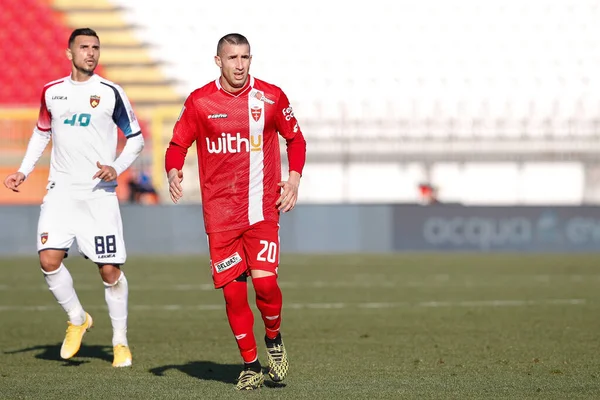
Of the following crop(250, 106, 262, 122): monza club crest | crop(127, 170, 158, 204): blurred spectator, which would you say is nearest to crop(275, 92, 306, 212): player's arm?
Answer: crop(250, 106, 262, 122): monza club crest

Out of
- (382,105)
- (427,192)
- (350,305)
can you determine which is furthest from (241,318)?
(382,105)

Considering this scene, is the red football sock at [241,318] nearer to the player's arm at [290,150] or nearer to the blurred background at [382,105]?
the player's arm at [290,150]

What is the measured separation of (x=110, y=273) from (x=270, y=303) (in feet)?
5.74

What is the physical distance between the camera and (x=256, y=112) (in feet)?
21.5

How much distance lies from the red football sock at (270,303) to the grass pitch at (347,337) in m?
0.35

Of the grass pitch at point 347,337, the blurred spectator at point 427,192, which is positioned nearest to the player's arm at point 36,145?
the grass pitch at point 347,337

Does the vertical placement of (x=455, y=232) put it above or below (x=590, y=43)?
below

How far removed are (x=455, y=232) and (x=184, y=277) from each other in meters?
7.81

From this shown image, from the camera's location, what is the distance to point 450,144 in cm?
2620

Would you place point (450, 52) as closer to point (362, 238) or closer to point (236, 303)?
point (362, 238)

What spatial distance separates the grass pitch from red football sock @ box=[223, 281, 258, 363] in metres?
0.24

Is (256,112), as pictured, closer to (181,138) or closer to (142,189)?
(181,138)

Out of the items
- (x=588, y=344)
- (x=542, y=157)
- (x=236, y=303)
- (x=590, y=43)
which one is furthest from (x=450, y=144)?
(x=236, y=303)

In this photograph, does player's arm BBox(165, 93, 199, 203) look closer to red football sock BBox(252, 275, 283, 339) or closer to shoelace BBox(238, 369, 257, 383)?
red football sock BBox(252, 275, 283, 339)
